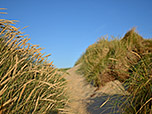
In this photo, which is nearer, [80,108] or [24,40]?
[24,40]

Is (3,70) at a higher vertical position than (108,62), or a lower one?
lower

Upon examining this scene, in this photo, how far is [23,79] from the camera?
176cm

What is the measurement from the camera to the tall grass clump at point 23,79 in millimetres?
1443

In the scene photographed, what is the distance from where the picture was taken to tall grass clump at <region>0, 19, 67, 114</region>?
1.44 meters

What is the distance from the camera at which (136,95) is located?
71.5 inches

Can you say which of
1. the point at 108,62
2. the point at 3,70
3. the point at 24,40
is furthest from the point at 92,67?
the point at 3,70

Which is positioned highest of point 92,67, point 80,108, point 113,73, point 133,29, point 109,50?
point 133,29

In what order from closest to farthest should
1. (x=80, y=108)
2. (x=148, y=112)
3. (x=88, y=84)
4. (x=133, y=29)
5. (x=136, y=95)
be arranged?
(x=148, y=112)
(x=136, y=95)
(x=80, y=108)
(x=88, y=84)
(x=133, y=29)

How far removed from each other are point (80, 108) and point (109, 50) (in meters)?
2.59

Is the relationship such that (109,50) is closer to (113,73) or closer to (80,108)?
(113,73)

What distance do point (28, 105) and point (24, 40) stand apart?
1208 millimetres

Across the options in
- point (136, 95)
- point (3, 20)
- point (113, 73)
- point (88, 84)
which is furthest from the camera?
point (88, 84)

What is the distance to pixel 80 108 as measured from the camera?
9.89ft

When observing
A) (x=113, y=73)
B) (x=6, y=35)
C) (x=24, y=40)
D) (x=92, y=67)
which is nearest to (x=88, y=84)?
(x=92, y=67)
